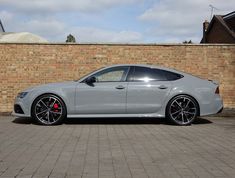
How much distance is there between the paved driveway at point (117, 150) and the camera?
5922 mm

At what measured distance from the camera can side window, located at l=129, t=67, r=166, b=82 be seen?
36.0 feet

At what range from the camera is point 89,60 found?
13508 millimetres

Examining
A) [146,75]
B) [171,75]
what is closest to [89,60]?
[146,75]

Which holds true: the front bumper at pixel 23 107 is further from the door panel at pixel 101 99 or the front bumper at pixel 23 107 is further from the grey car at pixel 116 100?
the door panel at pixel 101 99

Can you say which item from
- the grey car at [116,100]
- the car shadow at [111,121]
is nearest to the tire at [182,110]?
the grey car at [116,100]

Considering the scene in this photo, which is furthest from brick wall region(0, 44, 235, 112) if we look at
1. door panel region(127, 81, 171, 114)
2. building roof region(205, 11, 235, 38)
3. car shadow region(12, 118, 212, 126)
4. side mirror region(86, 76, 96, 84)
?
building roof region(205, 11, 235, 38)

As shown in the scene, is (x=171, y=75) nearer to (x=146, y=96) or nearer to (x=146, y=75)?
(x=146, y=75)

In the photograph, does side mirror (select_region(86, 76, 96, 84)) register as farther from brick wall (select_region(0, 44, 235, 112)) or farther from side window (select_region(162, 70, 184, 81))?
brick wall (select_region(0, 44, 235, 112))

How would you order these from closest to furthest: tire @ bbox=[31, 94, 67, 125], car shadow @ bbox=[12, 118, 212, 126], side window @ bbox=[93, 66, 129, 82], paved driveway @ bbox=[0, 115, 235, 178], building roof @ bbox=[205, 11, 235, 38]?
paved driveway @ bbox=[0, 115, 235, 178], tire @ bbox=[31, 94, 67, 125], side window @ bbox=[93, 66, 129, 82], car shadow @ bbox=[12, 118, 212, 126], building roof @ bbox=[205, 11, 235, 38]

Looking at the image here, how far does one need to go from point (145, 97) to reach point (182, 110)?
948 mm

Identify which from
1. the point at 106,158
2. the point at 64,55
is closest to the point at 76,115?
the point at 64,55

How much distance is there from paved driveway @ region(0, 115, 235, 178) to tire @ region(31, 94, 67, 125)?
0.24m

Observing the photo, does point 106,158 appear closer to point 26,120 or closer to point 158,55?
point 26,120

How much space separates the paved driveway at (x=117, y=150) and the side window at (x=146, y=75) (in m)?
1.11
